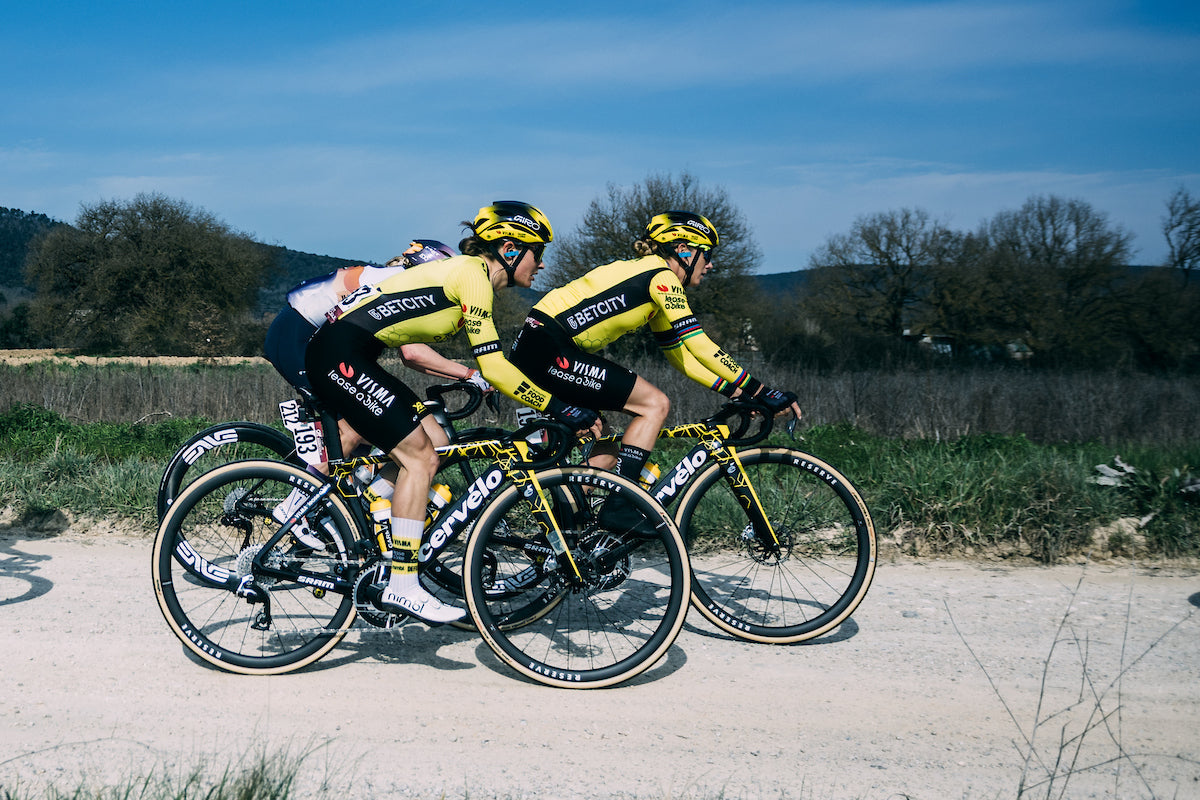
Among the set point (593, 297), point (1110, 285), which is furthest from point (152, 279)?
point (593, 297)

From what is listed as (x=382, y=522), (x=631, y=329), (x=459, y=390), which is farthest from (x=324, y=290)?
(x=631, y=329)

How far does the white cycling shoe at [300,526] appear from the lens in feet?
14.2

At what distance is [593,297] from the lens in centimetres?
515

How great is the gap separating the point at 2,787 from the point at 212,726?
2.52ft

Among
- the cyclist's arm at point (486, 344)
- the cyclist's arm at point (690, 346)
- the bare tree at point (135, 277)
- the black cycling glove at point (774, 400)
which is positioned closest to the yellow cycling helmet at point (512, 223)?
the cyclist's arm at point (486, 344)

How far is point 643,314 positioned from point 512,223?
3.34 feet

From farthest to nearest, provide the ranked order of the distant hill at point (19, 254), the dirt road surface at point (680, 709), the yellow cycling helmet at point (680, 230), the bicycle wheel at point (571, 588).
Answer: the distant hill at point (19, 254) < the yellow cycling helmet at point (680, 230) < the bicycle wheel at point (571, 588) < the dirt road surface at point (680, 709)

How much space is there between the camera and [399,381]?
4.26 m

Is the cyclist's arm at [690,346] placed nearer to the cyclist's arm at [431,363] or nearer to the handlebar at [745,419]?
the handlebar at [745,419]

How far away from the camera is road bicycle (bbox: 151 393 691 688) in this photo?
417 cm

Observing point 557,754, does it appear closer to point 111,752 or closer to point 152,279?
point 111,752

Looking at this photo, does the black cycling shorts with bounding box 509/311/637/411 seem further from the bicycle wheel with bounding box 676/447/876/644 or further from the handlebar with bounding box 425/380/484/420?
the bicycle wheel with bounding box 676/447/876/644

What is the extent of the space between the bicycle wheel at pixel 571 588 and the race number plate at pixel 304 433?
1.05m

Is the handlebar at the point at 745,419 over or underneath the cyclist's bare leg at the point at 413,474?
over
